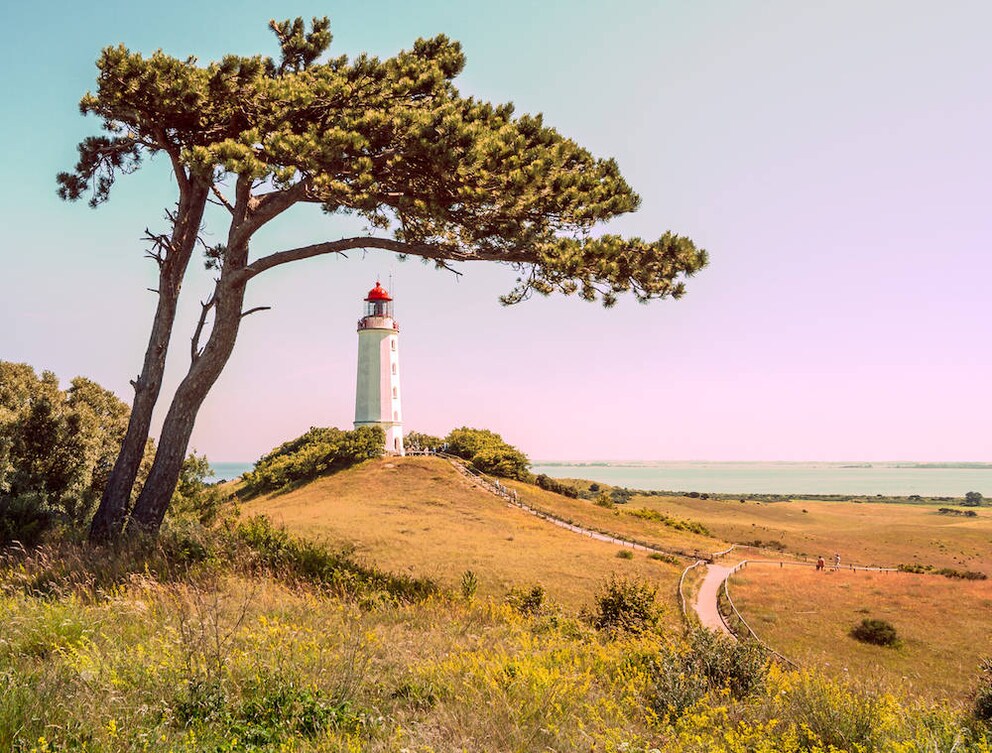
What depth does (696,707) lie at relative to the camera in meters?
5.34

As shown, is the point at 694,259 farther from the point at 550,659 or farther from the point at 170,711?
the point at 170,711

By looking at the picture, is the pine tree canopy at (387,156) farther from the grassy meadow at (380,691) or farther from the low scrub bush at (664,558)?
the low scrub bush at (664,558)

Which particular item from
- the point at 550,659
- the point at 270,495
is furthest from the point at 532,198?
the point at 270,495

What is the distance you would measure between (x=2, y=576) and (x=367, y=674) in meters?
7.05

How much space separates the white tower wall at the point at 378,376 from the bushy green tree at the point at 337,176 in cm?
3651

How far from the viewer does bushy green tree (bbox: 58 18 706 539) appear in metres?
11.6

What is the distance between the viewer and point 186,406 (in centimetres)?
1270

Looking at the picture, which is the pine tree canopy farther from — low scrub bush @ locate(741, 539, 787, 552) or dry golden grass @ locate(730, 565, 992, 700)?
low scrub bush @ locate(741, 539, 787, 552)

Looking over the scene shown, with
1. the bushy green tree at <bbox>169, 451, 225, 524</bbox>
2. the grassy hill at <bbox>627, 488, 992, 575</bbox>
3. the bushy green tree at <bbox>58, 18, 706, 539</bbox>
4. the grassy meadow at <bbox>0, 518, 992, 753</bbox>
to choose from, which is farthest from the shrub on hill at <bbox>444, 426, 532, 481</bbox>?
the grassy meadow at <bbox>0, 518, 992, 753</bbox>

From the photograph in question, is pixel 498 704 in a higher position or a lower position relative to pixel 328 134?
lower

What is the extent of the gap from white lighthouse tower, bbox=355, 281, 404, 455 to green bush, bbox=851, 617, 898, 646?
37.1 meters

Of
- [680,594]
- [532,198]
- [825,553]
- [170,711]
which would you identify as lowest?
[825,553]

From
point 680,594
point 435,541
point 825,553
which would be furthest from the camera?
point 825,553

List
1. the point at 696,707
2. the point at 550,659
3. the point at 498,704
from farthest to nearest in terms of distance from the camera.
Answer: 1. the point at 550,659
2. the point at 696,707
3. the point at 498,704
